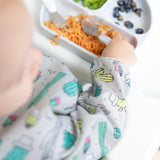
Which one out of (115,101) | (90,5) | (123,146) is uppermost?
(90,5)

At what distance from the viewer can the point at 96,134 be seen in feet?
1.86

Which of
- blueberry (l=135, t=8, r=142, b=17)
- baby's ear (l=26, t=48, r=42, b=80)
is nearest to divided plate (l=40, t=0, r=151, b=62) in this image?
blueberry (l=135, t=8, r=142, b=17)

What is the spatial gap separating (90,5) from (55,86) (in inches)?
15.6

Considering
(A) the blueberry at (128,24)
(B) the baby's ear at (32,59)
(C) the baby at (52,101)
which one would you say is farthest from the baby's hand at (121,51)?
(B) the baby's ear at (32,59)

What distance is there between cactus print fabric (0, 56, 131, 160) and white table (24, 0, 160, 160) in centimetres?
4

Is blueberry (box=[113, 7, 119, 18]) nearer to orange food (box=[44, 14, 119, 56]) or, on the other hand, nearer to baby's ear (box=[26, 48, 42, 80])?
orange food (box=[44, 14, 119, 56])

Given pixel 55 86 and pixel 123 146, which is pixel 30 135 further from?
pixel 123 146

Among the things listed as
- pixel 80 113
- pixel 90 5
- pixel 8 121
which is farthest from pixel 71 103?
pixel 90 5

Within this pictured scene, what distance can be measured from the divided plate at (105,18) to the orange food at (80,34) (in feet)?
0.06

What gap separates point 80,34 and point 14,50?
44cm

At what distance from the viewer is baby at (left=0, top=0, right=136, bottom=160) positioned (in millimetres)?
332

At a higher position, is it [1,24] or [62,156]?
[1,24]

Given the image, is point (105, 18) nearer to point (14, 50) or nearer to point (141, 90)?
point (141, 90)

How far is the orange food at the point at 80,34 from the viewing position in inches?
28.6
